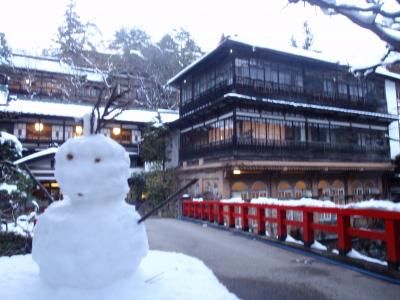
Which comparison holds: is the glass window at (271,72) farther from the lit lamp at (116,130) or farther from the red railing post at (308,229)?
the red railing post at (308,229)

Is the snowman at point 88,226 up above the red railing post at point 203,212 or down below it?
above

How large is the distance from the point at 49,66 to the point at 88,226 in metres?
35.8

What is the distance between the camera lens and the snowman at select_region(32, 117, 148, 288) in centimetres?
328

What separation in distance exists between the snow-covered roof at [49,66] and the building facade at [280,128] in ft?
57.2

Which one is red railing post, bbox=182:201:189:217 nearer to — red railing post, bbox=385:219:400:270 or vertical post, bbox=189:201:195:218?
vertical post, bbox=189:201:195:218

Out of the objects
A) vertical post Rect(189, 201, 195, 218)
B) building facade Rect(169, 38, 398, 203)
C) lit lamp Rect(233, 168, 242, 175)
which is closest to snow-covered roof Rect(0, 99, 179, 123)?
building facade Rect(169, 38, 398, 203)

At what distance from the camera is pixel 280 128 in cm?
1906

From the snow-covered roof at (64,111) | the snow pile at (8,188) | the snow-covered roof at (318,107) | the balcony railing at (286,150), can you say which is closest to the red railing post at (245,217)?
the balcony railing at (286,150)

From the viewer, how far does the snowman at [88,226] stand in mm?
3279

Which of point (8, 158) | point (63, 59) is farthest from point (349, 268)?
point (63, 59)


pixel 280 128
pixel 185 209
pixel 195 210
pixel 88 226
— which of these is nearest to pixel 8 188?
pixel 88 226

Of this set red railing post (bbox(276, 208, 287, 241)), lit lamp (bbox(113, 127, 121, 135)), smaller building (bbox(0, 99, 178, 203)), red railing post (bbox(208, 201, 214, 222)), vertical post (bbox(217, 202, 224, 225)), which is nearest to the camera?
red railing post (bbox(276, 208, 287, 241))

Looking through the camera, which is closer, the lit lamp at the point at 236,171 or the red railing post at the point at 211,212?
the red railing post at the point at 211,212

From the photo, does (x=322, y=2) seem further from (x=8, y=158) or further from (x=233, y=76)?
(x=233, y=76)
